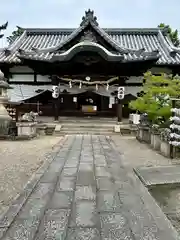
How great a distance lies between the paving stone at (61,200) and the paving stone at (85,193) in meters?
0.11

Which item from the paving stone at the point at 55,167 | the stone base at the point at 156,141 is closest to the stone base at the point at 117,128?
the stone base at the point at 156,141

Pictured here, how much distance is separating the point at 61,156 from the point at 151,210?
14.2 ft

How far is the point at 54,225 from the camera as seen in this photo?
9.70 ft

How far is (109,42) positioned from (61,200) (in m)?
15.0

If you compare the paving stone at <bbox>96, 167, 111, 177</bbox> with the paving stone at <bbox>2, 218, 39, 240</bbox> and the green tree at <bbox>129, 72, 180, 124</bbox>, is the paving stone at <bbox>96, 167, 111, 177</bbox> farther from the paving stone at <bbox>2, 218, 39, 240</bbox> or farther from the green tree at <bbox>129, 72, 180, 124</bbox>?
the green tree at <bbox>129, 72, 180, 124</bbox>

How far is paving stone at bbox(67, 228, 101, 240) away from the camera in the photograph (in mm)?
2672

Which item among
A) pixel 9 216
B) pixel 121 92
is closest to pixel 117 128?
pixel 121 92

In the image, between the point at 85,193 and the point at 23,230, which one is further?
the point at 85,193

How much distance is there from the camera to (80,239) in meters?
2.64

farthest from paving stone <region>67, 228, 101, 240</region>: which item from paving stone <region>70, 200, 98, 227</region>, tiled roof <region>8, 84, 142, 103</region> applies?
tiled roof <region>8, 84, 142, 103</region>

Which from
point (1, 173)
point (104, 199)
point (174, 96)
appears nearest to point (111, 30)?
point (174, 96)

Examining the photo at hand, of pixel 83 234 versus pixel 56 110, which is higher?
pixel 56 110

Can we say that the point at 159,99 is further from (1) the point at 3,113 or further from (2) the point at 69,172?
(1) the point at 3,113

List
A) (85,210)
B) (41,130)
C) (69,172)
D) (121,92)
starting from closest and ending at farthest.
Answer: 1. (85,210)
2. (69,172)
3. (41,130)
4. (121,92)
